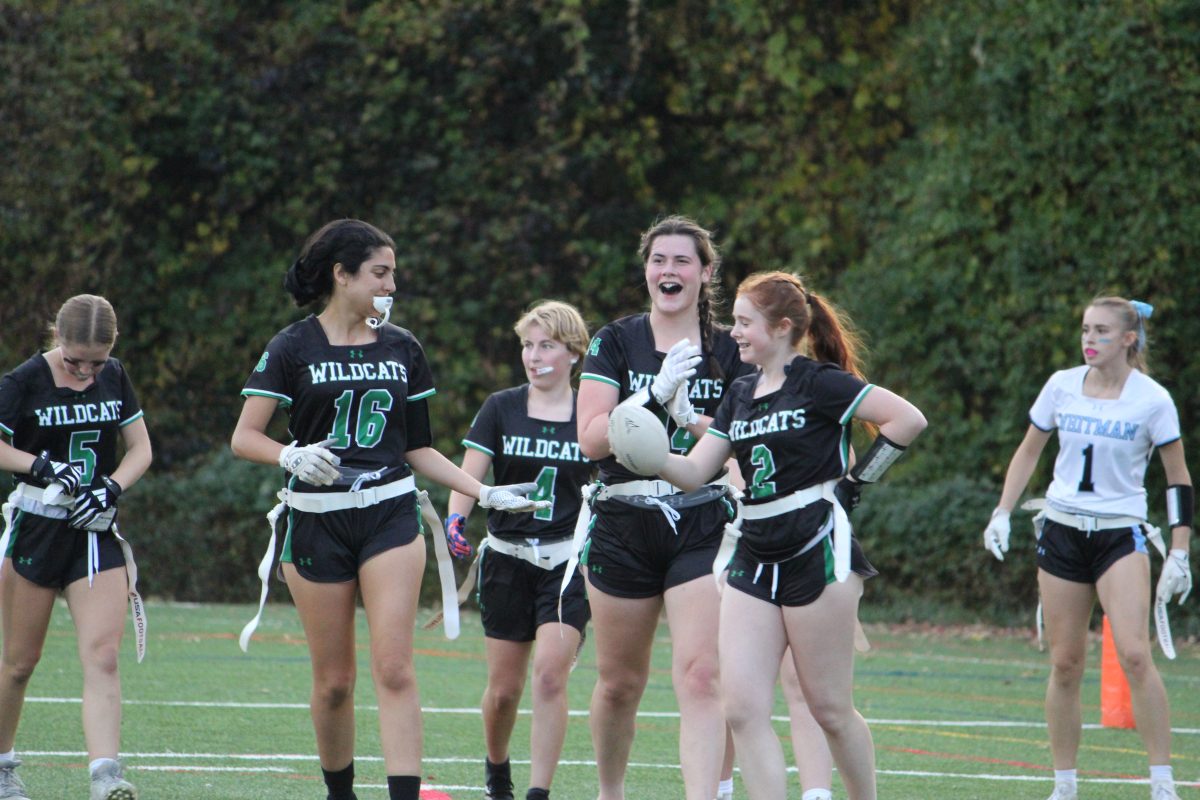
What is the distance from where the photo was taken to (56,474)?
274 inches

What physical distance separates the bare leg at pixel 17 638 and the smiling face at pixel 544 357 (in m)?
2.42

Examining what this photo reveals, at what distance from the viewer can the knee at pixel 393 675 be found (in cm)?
622

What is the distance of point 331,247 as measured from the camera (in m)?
6.58

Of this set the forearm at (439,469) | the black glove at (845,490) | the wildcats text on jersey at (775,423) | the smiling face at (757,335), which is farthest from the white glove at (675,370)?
the forearm at (439,469)

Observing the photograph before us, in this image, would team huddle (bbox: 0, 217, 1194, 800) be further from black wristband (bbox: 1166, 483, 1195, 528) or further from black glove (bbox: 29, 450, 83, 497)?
black wristband (bbox: 1166, 483, 1195, 528)

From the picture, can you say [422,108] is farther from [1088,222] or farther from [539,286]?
[1088,222]

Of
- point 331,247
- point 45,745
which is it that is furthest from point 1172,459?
point 45,745

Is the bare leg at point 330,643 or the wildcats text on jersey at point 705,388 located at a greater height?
the wildcats text on jersey at point 705,388

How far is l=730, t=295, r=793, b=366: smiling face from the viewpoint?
5.99 meters

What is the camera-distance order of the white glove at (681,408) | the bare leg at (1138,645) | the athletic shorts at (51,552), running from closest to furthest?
the white glove at (681,408) → the athletic shorts at (51,552) → the bare leg at (1138,645)

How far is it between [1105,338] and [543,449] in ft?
9.18

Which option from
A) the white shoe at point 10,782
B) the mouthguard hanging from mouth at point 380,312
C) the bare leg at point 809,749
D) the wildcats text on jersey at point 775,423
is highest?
the mouthguard hanging from mouth at point 380,312

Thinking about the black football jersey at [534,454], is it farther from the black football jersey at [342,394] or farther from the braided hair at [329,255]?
the braided hair at [329,255]

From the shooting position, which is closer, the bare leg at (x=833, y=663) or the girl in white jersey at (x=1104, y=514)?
the bare leg at (x=833, y=663)
